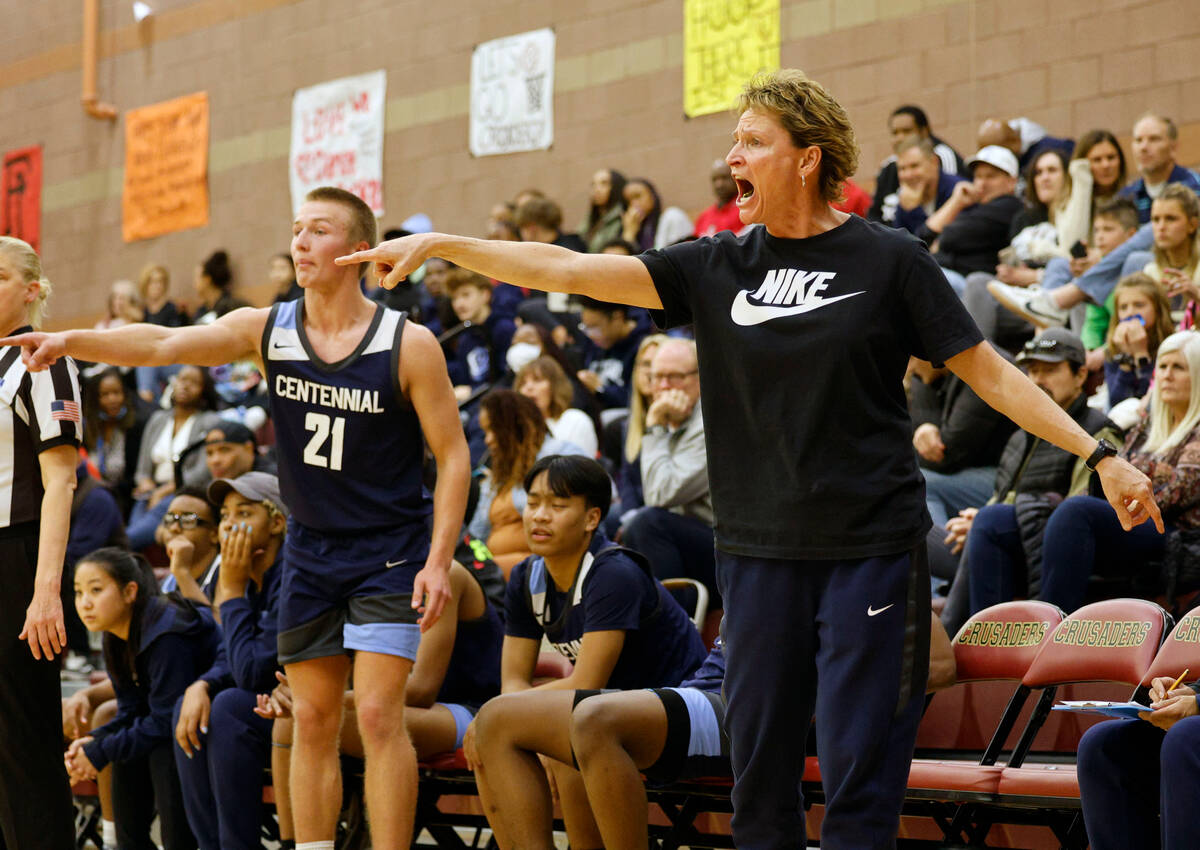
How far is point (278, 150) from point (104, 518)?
611 centimetres

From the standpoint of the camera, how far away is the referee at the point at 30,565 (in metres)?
3.68

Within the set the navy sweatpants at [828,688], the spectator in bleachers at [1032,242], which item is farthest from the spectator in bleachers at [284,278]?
the navy sweatpants at [828,688]

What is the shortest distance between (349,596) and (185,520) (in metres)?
2.14

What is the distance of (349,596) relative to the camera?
365 centimetres

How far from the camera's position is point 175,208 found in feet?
43.4

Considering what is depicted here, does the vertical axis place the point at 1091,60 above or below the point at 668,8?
below

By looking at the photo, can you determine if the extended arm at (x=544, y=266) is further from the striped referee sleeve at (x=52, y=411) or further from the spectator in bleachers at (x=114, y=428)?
the spectator in bleachers at (x=114, y=428)

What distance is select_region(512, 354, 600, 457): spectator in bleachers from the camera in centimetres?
667

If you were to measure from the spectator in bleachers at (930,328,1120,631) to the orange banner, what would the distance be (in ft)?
31.3

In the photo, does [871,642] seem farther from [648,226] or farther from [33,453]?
[648,226]

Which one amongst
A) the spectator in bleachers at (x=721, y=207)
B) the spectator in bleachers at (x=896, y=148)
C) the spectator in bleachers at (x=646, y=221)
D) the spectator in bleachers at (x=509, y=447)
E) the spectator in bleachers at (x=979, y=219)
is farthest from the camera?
the spectator in bleachers at (x=646, y=221)

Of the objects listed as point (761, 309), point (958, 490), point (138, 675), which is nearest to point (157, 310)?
point (138, 675)

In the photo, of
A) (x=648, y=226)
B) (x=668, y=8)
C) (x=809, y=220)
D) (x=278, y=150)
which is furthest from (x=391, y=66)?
(x=809, y=220)

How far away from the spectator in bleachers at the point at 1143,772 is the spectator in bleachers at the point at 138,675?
3.07 m
